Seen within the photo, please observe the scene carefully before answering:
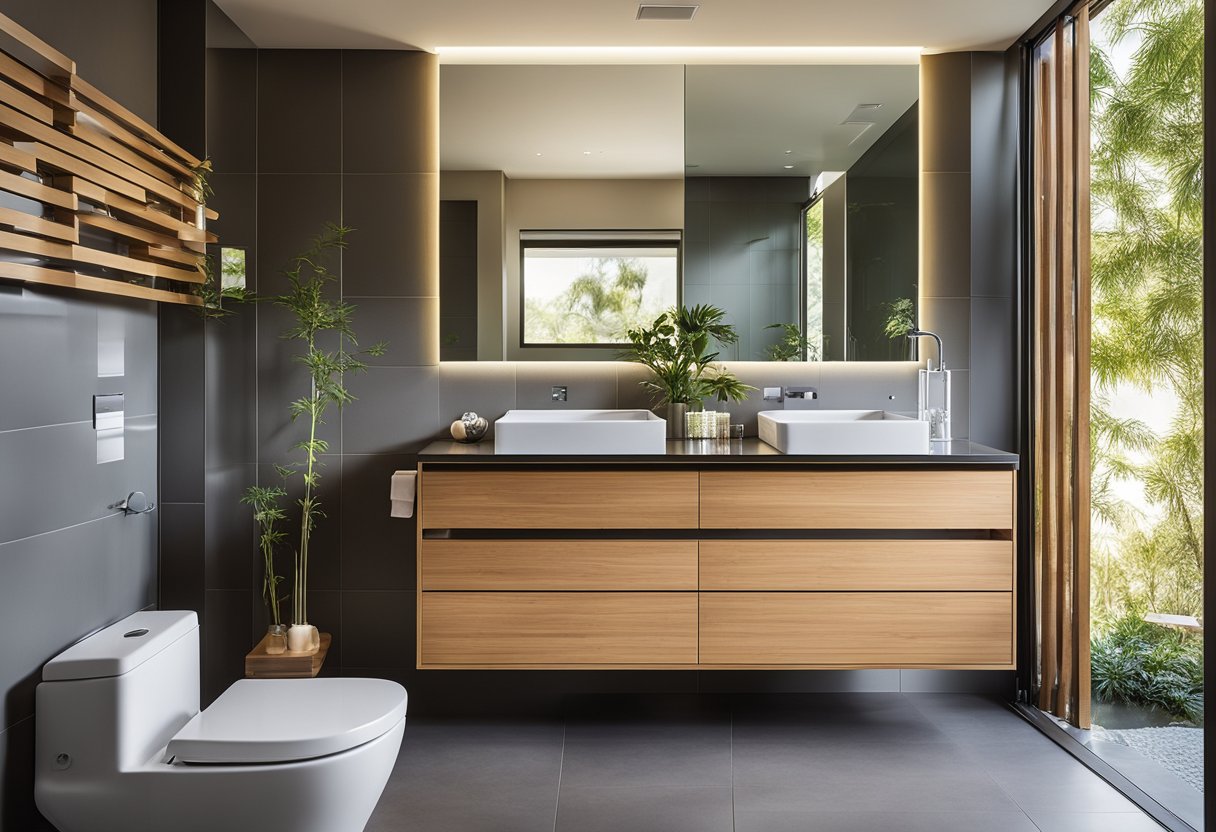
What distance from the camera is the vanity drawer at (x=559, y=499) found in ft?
9.93

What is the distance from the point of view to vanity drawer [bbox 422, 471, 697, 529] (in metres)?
3.03

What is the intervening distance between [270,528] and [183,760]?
50.5 inches

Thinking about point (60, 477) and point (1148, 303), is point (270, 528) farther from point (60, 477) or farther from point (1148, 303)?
point (1148, 303)

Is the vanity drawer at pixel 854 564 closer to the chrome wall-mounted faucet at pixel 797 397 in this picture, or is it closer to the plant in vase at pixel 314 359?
the chrome wall-mounted faucet at pixel 797 397

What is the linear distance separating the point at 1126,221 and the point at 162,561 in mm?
3181

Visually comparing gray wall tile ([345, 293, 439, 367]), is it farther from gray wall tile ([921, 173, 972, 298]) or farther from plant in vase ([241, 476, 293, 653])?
gray wall tile ([921, 173, 972, 298])

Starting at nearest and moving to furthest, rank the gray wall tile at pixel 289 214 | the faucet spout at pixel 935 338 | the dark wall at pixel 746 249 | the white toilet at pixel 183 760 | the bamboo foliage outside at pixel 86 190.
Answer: the bamboo foliage outside at pixel 86 190 → the white toilet at pixel 183 760 → the faucet spout at pixel 935 338 → the gray wall tile at pixel 289 214 → the dark wall at pixel 746 249

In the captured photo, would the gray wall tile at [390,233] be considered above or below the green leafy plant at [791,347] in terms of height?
above

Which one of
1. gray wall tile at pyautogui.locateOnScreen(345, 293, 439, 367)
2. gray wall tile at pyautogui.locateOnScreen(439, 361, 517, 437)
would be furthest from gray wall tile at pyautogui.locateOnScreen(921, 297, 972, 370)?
gray wall tile at pyautogui.locateOnScreen(345, 293, 439, 367)

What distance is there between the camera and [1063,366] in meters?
3.09

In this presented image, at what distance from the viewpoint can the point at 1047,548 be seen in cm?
324

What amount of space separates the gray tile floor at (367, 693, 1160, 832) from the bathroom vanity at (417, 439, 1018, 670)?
31 centimetres

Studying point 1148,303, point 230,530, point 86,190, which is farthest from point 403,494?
point 1148,303

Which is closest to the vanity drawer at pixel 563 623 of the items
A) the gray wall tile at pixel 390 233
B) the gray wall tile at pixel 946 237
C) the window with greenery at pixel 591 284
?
the window with greenery at pixel 591 284
